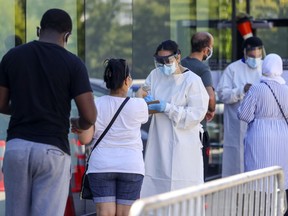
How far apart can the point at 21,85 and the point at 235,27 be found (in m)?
7.09

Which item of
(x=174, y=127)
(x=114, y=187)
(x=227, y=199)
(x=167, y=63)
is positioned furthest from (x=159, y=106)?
(x=227, y=199)

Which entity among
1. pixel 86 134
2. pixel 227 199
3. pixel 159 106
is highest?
pixel 159 106

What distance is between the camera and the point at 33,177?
5195 mm

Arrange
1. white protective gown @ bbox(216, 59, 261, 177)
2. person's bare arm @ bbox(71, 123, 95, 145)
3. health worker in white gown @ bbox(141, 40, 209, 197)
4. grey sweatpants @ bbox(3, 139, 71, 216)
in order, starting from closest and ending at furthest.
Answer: grey sweatpants @ bbox(3, 139, 71, 216) → person's bare arm @ bbox(71, 123, 95, 145) → health worker in white gown @ bbox(141, 40, 209, 197) → white protective gown @ bbox(216, 59, 261, 177)

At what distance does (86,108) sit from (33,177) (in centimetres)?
52

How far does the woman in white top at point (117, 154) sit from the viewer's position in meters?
6.14

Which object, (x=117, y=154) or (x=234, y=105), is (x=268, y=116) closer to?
(x=234, y=105)

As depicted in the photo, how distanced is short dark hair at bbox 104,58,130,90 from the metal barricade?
4.72 feet

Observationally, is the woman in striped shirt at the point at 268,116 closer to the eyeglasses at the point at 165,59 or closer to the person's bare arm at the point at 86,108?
the eyeglasses at the point at 165,59

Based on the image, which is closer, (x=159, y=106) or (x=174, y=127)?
(x=159, y=106)

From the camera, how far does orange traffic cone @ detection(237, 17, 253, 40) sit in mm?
11845

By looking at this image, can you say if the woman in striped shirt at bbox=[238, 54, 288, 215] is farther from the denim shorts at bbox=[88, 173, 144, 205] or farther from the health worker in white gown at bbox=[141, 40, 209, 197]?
the denim shorts at bbox=[88, 173, 144, 205]

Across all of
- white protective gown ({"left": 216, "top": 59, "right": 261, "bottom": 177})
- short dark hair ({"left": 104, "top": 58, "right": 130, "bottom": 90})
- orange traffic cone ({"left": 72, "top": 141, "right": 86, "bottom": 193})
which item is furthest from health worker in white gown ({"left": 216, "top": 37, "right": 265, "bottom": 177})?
short dark hair ({"left": 104, "top": 58, "right": 130, "bottom": 90})

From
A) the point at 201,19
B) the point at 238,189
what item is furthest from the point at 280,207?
the point at 201,19
